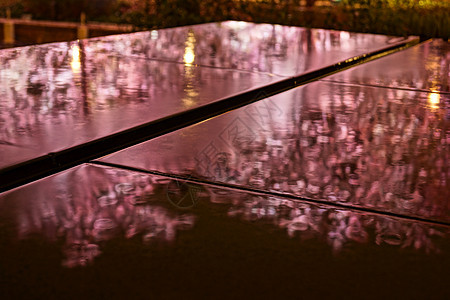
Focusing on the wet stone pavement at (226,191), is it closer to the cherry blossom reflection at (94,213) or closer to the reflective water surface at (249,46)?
the cherry blossom reflection at (94,213)

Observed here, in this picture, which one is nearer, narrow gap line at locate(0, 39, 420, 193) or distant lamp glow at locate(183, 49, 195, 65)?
narrow gap line at locate(0, 39, 420, 193)

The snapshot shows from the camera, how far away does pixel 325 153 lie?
52.0 inches

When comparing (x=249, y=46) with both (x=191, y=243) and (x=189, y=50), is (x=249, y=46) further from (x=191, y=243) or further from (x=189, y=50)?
(x=191, y=243)

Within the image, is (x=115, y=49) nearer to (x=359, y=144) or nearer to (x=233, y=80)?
(x=233, y=80)

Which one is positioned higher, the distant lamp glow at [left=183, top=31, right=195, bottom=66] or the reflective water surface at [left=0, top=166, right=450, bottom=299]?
the distant lamp glow at [left=183, top=31, right=195, bottom=66]

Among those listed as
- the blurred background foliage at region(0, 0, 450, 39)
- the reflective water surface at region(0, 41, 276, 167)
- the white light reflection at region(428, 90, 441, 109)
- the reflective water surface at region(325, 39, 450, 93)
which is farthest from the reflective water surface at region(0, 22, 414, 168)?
the blurred background foliage at region(0, 0, 450, 39)

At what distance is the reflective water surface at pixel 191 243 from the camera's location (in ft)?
2.49

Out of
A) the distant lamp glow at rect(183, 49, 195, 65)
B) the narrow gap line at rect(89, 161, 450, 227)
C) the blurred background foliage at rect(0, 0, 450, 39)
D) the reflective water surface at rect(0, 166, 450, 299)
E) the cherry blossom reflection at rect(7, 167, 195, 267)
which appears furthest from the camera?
the blurred background foliage at rect(0, 0, 450, 39)

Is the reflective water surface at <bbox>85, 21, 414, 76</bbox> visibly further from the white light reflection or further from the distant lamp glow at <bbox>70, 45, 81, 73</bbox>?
the white light reflection

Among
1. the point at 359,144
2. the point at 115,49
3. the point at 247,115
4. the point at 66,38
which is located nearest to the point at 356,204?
the point at 359,144

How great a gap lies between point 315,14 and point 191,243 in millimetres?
6056

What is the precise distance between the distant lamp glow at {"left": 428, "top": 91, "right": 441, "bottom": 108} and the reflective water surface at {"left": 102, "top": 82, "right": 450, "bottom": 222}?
0.20 ft

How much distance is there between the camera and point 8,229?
89 cm

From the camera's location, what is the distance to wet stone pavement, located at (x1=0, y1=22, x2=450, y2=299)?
0.78 metres
